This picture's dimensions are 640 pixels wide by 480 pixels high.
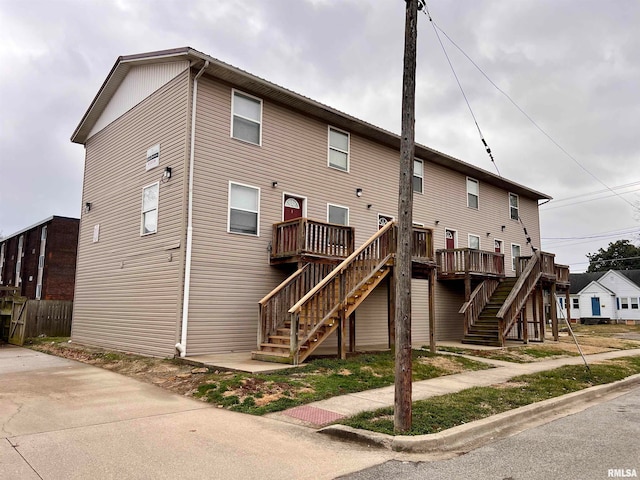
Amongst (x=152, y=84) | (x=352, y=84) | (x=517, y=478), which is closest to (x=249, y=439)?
(x=517, y=478)

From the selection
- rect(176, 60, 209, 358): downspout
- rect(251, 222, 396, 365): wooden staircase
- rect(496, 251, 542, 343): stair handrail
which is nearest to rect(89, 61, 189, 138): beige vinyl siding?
rect(176, 60, 209, 358): downspout

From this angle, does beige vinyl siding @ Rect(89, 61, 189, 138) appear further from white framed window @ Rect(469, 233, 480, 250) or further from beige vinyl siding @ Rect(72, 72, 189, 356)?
white framed window @ Rect(469, 233, 480, 250)

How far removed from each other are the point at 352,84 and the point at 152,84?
801 centimetres

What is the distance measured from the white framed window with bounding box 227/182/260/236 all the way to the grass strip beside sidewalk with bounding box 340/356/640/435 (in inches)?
289

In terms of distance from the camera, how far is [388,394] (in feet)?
26.3

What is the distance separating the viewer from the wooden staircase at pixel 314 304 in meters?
10.3

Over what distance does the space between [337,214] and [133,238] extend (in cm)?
642

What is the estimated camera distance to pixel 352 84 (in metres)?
18.9

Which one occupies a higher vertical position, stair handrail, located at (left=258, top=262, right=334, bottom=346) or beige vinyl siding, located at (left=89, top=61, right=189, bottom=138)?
beige vinyl siding, located at (left=89, top=61, right=189, bottom=138)

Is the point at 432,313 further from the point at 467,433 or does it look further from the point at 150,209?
the point at 150,209

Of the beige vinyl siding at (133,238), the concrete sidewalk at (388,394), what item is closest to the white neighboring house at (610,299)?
the concrete sidewalk at (388,394)

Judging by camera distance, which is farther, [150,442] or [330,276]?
[330,276]

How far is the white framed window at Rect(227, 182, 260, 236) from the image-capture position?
42.5 ft

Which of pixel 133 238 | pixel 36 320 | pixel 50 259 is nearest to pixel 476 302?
pixel 133 238
